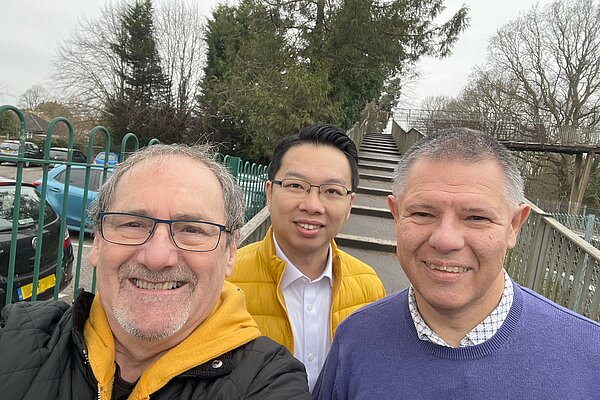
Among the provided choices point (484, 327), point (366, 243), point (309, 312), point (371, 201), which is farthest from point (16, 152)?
point (371, 201)

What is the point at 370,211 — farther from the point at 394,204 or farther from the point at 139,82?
the point at 139,82

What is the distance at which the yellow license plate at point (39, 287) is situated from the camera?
3273mm

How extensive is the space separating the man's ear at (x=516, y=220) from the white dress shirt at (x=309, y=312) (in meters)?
0.95

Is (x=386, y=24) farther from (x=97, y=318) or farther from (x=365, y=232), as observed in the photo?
(x=97, y=318)

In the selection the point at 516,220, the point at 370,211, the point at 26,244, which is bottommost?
the point at 26,244

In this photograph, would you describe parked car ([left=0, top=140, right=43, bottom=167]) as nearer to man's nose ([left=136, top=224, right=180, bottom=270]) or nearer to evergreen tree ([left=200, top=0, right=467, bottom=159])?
man's nose ([left=136, top=224, right=180, bottom=270])

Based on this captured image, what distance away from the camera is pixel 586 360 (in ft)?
3.67

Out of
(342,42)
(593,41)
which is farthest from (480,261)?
(593,41)

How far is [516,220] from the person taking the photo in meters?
1.29

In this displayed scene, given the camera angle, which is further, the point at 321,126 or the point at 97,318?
the point at 321,126

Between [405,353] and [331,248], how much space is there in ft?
2.90

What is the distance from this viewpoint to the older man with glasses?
1.18 metres

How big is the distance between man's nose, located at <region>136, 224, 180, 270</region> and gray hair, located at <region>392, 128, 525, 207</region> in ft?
2.86

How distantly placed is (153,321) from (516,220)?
1.25 m
